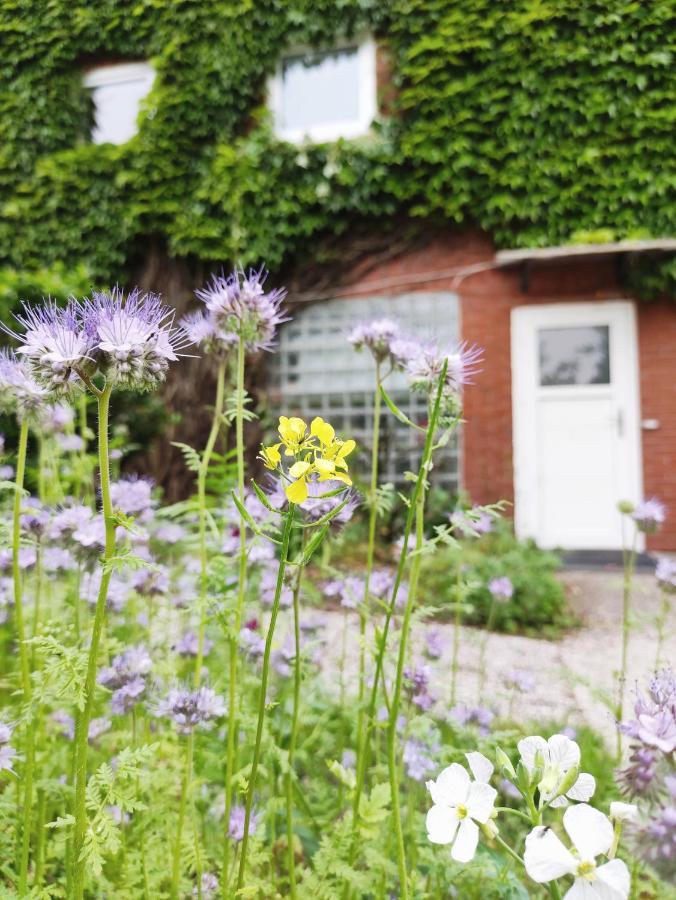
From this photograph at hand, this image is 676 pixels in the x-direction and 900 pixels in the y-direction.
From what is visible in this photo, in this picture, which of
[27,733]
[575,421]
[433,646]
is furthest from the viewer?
[575,421]

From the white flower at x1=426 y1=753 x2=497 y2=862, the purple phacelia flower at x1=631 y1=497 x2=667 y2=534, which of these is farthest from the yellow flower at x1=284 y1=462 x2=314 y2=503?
the purple phacelia flower at x1=631 y1=497 x2=667 y2=534

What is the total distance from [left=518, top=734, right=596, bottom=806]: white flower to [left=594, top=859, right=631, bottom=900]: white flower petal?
7cm

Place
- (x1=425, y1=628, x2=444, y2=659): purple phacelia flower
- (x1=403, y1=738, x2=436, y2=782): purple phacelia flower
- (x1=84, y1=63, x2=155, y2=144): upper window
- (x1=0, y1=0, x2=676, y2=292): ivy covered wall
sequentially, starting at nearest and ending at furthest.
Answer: (x1=403, y1=738, x2=436, y2=782): purple phacelia flower < (x1=425, y1=628, x2=444, y2=659): purple phacelia flower < (x1=0, y1=0, x2=676, y2=292): ivy covered wall < (x1=84, y1=63, x2=155, y2=144): upper window

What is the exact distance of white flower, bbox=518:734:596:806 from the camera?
0.50m

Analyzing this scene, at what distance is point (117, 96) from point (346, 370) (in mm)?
3817

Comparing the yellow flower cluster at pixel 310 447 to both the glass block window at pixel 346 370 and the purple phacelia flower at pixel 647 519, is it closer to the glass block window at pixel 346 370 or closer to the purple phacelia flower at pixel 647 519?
the purple phacelia flower at pixel 647 519

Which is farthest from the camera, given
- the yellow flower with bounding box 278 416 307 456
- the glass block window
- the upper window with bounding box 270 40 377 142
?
the upper window with bounding box 270 40 377 142

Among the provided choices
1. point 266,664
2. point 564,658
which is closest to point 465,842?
point 266,664

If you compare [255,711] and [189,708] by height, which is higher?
[189,708]

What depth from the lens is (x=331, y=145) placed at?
6082 millimetres

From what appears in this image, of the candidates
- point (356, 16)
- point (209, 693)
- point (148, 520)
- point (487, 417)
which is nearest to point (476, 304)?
point (487, 417)

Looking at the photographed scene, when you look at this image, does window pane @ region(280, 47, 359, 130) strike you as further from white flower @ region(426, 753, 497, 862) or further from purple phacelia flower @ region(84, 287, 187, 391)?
white flower @ region(426, 753, 497, 862)

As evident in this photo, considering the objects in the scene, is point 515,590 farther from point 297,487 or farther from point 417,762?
point 297,487

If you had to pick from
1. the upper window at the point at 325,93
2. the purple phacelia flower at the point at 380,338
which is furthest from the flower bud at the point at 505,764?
the upper window at the point at 325,93
